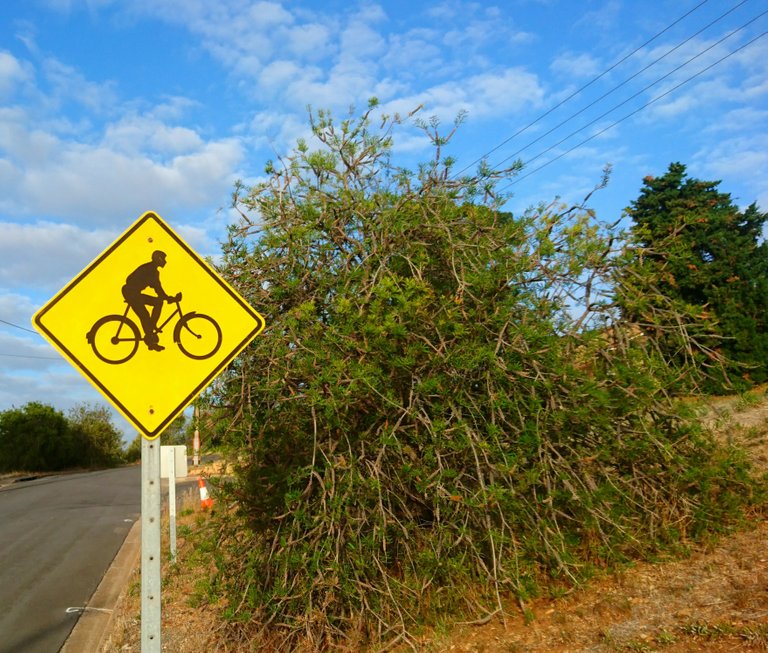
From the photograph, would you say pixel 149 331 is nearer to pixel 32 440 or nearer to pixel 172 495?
pixel 172 495

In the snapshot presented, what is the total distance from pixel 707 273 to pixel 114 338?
56.2ft

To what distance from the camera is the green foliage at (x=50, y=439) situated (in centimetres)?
4650

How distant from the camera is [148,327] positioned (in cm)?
345

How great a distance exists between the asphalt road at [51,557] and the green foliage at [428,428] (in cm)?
343

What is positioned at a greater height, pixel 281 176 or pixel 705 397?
pixel 281 176

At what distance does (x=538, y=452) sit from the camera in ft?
15.9

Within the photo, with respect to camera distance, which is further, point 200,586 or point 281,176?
point 281,176

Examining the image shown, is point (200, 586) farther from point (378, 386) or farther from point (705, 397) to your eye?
point (705, 397)

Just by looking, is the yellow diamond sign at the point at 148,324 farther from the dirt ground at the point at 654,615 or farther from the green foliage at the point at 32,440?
the green foliage at the point at 32,440

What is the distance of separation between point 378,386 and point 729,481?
3.13 m

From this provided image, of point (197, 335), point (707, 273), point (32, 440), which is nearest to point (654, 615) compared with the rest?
point (197, 335)

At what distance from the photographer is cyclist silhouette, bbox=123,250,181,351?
345 centimetres

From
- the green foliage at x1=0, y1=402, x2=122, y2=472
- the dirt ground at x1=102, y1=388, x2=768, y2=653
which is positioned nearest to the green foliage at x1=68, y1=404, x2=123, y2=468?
the green foliage at x1=0, y1=402, x2=122, y2=472

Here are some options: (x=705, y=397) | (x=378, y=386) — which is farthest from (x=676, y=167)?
(x=378, y=386)
